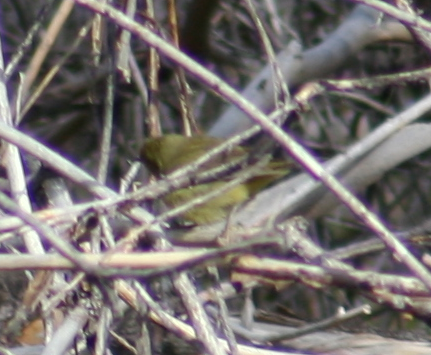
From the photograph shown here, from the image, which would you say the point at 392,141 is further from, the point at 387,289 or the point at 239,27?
the point at 239,27

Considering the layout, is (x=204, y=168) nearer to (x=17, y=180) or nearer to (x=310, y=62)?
(x=310, y=62)

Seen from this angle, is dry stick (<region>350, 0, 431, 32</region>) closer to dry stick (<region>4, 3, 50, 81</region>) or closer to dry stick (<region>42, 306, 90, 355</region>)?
dry stick (<region>42, 306, 90, 355</region>)

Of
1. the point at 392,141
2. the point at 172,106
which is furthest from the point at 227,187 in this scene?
the point at 172,106

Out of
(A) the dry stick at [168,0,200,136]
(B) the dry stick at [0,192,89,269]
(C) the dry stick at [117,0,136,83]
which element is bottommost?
(B) the dry stick at [0,192,89,269]

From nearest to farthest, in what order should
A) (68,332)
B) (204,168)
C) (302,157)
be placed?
(302,157) → (68,332) → (204,168)

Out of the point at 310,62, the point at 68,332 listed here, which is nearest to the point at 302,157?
the point at 68,332

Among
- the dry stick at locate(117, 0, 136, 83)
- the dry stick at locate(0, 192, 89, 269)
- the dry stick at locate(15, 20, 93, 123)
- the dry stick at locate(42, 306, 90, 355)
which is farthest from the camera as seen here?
the dry stick at locate(15, 20, 93, 123)

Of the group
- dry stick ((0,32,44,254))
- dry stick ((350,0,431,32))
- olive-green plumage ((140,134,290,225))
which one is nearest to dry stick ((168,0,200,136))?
dry stick ((0,32,44,254))

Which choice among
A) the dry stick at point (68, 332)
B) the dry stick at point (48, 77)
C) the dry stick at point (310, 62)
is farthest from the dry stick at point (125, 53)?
the dry stick at point (310, 62)
